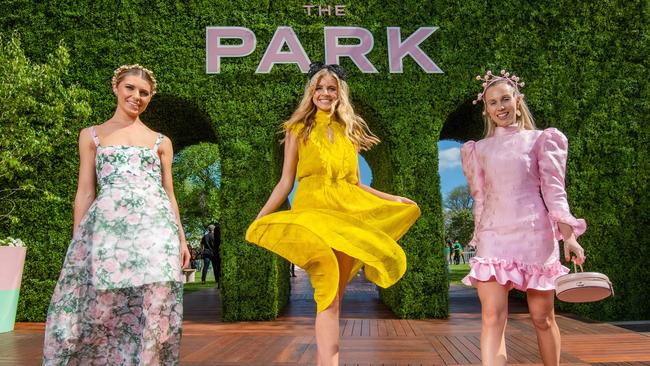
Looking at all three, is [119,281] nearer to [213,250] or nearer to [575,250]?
[575,250]

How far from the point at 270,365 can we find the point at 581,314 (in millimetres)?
4491

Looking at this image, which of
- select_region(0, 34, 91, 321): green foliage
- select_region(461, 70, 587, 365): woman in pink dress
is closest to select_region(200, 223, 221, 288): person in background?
select_region(0, 34, 91, 321): green foliage

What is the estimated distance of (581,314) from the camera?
646 cm

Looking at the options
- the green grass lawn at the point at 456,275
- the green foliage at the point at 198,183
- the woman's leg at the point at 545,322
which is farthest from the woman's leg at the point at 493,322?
the green foliage at the point at 198,183

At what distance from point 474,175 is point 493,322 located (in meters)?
0.77

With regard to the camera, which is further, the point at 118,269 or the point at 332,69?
the point at 332,69

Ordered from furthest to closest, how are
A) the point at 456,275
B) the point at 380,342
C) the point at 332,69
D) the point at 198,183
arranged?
the point at 198,183
the point at 456,275
the point at 380,342
the point at 332,69

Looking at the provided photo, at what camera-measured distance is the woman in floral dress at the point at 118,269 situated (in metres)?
2.29

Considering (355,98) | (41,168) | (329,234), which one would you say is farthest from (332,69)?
(41,168)

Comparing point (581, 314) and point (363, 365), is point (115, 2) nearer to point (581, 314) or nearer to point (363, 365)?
point (363, 365)

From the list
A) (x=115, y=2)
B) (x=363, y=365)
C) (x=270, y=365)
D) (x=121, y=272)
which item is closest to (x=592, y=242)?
(x=363, y=365)

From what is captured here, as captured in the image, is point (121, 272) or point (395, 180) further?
point (395, 180)

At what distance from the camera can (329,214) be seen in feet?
7.99

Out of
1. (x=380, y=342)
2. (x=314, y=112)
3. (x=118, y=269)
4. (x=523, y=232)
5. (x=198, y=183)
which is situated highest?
(x=198, y=183)
